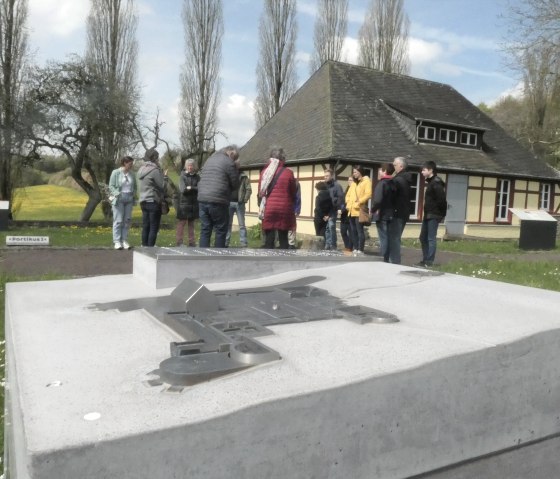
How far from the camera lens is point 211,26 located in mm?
31328

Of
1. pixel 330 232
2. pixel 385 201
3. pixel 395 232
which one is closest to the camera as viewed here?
pixel 385 201

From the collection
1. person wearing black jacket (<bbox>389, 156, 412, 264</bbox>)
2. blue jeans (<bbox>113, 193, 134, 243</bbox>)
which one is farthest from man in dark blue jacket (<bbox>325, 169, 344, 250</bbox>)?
blue jeans (<bbox>113, 193, 134, 243</bbox>)

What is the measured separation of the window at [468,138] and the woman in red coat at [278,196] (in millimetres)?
18901

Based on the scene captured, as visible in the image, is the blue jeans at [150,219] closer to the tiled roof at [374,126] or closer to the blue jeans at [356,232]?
the blue jeans at [356,232]

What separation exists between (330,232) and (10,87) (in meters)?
15.9

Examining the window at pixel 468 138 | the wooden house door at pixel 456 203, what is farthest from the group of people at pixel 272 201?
the window at pixel 468 138

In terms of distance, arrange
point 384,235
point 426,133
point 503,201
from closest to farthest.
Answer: point 384,235, point 426,133, point 503,201

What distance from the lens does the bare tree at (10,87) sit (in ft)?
68.5

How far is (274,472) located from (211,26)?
1267 inches

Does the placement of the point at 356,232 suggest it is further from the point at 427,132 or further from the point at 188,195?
the point at 427,132

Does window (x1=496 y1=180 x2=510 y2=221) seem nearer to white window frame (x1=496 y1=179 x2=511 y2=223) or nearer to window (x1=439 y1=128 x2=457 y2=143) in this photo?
white window frame (x1=496 y1=179 x2=511 y2=223)

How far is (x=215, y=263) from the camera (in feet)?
14.1

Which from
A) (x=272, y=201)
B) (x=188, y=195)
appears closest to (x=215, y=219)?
(x=272, y=201)

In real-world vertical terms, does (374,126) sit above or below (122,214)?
above
